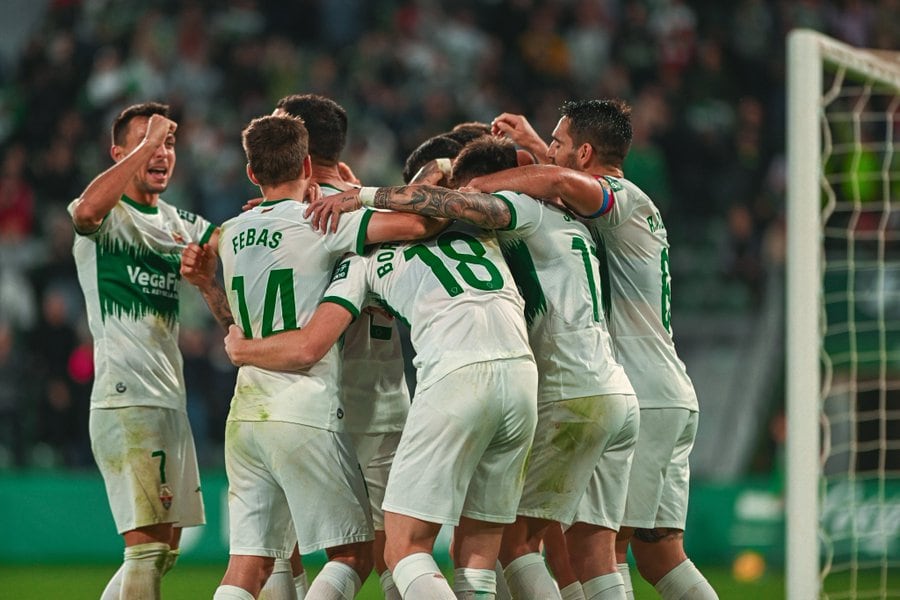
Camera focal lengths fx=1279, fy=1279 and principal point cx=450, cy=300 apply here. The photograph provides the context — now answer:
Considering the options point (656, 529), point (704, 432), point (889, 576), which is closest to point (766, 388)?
point (704, 432)

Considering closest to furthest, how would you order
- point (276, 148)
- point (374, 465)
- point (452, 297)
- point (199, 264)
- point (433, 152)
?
point (452, 297) < point (276, 148) < point (199, 264) < point (374, 465) < point (433, 152)

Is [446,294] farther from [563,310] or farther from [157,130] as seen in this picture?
[157,130]

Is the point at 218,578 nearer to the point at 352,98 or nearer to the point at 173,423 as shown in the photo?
the point at 173,423

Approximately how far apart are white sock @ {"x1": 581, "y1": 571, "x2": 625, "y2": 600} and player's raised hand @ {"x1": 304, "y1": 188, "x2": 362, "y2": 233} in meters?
1.97

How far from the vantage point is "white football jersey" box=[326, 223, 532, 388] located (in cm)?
535

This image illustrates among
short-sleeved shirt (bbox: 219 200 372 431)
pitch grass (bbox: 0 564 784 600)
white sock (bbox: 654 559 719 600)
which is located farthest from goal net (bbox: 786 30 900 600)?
short-sleeved shirt (bbox: 219 200 372 431)

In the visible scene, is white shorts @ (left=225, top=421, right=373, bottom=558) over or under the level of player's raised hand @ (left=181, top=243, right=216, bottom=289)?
under

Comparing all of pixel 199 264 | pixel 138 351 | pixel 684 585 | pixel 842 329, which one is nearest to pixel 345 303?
pixel 199 264

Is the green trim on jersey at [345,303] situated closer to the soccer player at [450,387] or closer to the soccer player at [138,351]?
the soccer player at [450,387]

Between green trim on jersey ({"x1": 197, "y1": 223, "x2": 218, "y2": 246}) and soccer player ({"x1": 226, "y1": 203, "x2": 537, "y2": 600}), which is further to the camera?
green trim on jersey ({"x1": 197, "y1": 223, "x2": 218, "y2": 246})

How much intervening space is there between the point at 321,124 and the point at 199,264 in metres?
0.93

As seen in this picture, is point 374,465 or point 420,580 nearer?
point 420,580

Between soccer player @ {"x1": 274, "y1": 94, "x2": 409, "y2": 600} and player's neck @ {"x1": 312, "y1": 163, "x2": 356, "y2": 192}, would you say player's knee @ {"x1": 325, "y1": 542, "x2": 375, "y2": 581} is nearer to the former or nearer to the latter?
soccer player @ {"x1": 274, "y1": 94, "x2": 409, "y2": 600}

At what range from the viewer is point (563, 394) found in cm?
577
